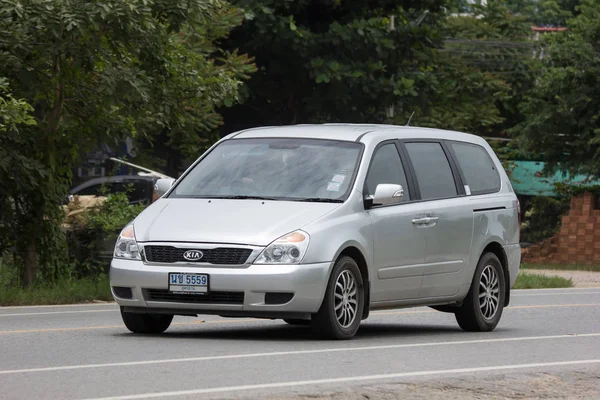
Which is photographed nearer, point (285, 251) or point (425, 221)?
point (285, 251)

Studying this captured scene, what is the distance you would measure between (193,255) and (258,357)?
135 centimetres

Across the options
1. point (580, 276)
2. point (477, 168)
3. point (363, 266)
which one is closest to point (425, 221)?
point (363, 266)

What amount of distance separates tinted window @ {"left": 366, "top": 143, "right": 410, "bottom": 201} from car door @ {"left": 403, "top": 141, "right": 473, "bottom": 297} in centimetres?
20

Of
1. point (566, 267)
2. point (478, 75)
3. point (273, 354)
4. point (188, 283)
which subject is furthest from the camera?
point (478, 75)

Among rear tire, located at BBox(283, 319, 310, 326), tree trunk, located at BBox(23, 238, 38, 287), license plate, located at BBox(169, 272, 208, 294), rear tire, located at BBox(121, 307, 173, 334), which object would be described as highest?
license plate, located at BBox(169, 272, 208, 294)

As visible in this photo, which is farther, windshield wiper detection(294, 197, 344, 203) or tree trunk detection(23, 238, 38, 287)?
tree trunk detection(23, 238, 38, 287)

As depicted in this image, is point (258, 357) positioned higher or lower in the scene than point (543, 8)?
lower

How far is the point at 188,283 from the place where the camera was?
1138cm

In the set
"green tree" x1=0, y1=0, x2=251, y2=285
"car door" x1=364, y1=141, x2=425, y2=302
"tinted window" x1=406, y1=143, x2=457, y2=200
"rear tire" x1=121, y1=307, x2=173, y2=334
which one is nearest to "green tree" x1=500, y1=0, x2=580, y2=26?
"green tree" x1=0, y1=0, x2=251, y2=285

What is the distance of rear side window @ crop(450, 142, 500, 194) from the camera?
14.2 meters

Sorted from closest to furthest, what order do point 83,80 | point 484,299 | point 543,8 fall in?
point 484,299
point 83,80
point 543,8

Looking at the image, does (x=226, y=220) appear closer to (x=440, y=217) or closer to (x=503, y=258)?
(x=440, y=217)

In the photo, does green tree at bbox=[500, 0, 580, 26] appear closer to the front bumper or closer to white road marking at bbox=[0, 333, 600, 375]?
white road marking at bbox=[0, 333, 600, 375]

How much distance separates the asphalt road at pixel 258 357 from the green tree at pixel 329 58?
22.5m
